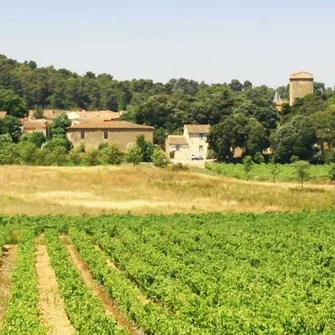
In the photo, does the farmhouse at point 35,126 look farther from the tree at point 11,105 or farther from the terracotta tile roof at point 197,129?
the terracotta tile roof at point 197,129

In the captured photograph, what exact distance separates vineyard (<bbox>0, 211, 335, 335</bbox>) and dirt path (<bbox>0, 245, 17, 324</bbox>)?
40 millimetres

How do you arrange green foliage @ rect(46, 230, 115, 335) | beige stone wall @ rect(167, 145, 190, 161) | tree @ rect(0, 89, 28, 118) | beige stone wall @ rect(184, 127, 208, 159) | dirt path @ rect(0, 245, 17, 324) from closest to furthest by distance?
green foliage @ rect(46, 230, 115, 335) → dirt path @ rect(0, 245, 17, 324) → beige stone wall @ rect(167, 145, 190, 161) → beige stone wall @ rect(184, 127, 208, 159) → tree @ rect(0, 89, 28, 118)

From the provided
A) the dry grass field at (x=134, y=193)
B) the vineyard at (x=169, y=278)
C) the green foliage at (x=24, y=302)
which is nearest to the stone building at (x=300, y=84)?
the dry grass field at (x=134, y=193)

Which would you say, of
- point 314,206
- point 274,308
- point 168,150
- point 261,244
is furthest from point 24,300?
point 168,150

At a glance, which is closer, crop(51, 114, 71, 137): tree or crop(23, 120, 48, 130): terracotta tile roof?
crop(51, 114, 71, 137): tree

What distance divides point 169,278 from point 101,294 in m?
2.02

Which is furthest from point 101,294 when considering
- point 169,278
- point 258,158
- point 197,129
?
point 197,129

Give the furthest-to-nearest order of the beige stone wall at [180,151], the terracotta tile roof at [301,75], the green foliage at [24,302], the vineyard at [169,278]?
the terracotta tile roof at [301,75] < the beige stone wall at [180,151] < the vineyard at [169,278] < the green foliage at [24,302]

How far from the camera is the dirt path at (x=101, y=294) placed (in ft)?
59.5

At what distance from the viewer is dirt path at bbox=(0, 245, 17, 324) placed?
2089 centimetres

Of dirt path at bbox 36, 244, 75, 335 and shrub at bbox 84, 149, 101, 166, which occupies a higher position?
shrub at bbox 84, 149, 101, 166

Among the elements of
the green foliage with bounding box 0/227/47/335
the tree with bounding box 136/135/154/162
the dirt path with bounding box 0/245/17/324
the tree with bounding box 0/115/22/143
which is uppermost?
the tree with bounding box 0/115/22/143

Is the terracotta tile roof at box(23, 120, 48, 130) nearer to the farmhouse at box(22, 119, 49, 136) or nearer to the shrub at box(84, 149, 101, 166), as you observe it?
the farmhouse at box(22, 119, 49, 136)

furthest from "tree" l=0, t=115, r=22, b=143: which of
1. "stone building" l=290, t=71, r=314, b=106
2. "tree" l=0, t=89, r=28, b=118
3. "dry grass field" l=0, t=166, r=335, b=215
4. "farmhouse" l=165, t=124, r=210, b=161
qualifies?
"stone building" l=290, t=71, r=314, b=106
